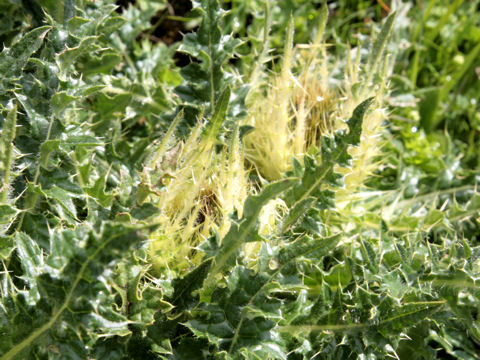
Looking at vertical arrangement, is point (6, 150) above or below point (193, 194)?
above

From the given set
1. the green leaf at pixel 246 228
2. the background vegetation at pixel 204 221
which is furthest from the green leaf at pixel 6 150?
the green leaf at pixel 246 228

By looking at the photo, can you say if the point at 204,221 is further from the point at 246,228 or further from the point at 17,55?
the point at 17,55

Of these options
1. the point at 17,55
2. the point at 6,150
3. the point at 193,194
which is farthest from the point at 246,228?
the point at 17,55

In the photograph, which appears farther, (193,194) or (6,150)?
(193,194)

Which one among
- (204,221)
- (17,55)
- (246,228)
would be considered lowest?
(204,221)

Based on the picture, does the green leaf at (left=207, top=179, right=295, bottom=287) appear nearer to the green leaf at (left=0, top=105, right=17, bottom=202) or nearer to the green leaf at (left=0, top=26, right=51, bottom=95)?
the green leaf at (left=0, top=105, right=17, bottom=202)

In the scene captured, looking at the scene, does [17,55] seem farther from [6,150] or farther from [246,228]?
[246,228]

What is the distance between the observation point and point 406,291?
1.59 meters

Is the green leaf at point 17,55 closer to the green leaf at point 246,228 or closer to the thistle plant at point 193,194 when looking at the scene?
the thistle plant at point 193,194

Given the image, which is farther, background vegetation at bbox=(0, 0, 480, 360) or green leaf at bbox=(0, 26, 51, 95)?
green leaf at bbox=(0, 26, 51, 95)

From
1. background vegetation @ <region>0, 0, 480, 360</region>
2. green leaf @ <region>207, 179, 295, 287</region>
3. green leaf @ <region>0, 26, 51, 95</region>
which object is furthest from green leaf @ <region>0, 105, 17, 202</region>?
green leaf @ <region>207, 179, 295, 287</region>

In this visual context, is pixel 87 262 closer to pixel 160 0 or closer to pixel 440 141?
pixel 160 0

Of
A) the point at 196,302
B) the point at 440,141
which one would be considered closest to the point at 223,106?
the point at 196,302

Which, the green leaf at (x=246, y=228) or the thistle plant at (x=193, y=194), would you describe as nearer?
the green leaf at (x=246, y=228)
